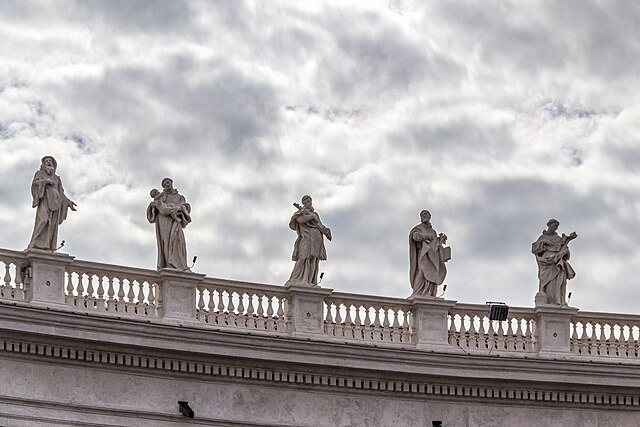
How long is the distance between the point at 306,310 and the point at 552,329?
7.07 meters

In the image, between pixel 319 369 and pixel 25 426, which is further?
pixel 319 369

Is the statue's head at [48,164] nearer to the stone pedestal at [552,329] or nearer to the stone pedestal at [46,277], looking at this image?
the stone pedestal at [46,277]

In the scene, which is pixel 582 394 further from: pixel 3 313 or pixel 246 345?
pixel 3 313

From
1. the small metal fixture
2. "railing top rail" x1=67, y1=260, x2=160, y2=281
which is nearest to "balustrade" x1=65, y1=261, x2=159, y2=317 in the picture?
Answer: "railing top rail" x1=67, y1=260, x2=160, y2=281

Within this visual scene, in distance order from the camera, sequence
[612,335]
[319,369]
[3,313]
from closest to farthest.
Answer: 1. [3,313]
2. [319,369]
3. [612,335]

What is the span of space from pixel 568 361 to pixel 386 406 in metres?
5.18

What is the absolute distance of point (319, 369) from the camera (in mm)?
55750

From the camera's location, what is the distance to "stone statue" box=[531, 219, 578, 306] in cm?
5925

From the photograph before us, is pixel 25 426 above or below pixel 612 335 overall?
below

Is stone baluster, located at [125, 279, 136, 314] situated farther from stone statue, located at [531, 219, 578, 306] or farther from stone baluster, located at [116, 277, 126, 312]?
stone statue, located at [531, 219, 578, 306]

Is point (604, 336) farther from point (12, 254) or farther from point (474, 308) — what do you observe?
point (12, 254)

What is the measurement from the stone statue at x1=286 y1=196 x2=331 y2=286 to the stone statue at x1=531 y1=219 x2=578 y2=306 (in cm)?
628

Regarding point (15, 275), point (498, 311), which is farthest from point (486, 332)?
point (15, 275)

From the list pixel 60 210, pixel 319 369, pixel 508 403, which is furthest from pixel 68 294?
pixel 508 403
